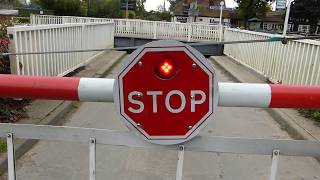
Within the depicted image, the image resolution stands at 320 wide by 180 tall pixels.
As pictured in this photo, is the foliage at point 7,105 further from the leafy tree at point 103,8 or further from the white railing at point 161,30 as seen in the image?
the leafy tree at point 103,8

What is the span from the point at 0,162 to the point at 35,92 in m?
2.05

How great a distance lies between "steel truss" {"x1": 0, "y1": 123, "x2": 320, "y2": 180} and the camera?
79.7 inches

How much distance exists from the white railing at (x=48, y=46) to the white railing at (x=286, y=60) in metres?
4.76

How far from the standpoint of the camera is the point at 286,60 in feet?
28.2

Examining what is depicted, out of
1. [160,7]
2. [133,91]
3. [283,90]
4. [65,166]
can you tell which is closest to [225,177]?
[65,166]

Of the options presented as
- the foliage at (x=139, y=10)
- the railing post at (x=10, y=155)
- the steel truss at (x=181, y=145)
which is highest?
the steel truss at (x=181, y=145)

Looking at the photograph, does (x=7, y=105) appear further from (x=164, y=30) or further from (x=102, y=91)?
(x=164, y=30)

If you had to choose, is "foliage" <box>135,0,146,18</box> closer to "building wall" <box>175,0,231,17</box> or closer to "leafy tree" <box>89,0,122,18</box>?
"building wall" <box>175,0,231,17</box>

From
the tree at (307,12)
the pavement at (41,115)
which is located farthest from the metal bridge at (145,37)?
the tree at (307,12)

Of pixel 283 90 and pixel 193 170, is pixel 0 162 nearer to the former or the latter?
pixel 193 170

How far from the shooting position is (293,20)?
71.1 m

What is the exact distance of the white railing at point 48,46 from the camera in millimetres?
5832

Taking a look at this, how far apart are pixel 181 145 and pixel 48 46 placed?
5956 mm

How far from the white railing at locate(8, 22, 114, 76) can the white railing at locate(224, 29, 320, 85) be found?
4759mm
